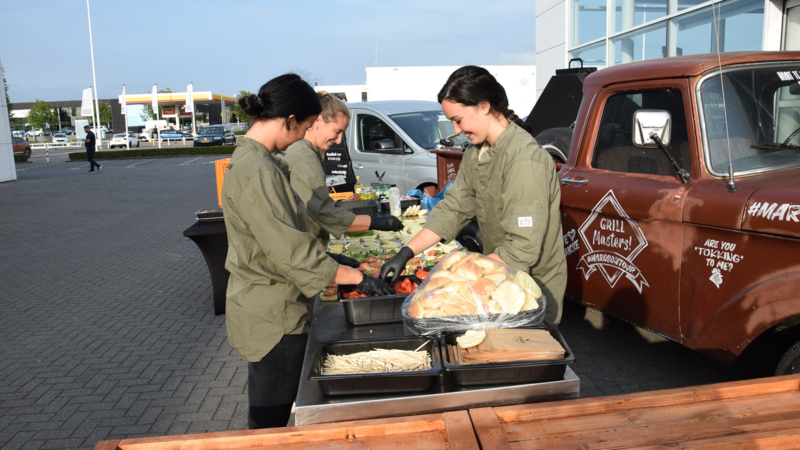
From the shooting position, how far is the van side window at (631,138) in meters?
3.69

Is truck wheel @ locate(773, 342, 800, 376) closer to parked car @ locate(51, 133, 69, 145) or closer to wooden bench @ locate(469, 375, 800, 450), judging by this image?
wooden bench @ locate(469, 375, 800, 450)

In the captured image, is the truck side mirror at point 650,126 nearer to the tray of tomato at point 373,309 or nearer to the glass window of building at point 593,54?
the tray of tomato at point 373,309

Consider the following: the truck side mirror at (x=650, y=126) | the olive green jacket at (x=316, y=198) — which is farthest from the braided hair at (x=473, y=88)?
the olive green jacket at (x=316, y=198)

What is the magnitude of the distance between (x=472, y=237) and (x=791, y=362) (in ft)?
9.88

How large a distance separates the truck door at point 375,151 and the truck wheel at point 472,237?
12.4 feet

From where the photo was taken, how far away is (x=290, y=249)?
2.26 metres

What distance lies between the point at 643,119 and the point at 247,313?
2687 mm

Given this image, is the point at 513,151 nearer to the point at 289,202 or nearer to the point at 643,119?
the point at 289,202

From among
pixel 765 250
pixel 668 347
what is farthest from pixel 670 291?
pixel 668 347

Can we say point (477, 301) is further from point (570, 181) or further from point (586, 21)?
point (586, 21)

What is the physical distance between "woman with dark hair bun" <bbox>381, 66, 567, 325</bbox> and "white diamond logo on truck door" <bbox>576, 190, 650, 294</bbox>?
123 cm

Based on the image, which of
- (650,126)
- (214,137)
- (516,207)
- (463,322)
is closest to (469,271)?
(463,322)

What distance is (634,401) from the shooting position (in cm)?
187

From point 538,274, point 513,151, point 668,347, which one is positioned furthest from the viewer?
point 668,347
